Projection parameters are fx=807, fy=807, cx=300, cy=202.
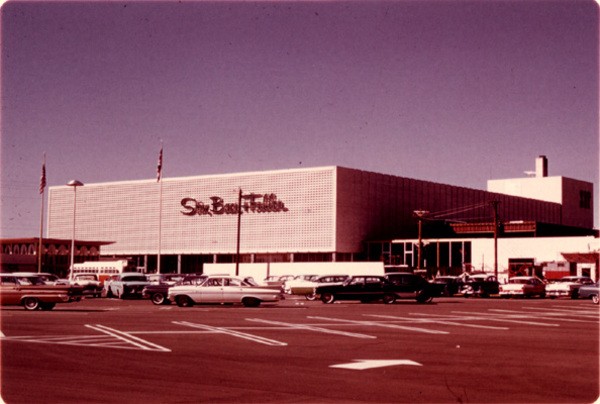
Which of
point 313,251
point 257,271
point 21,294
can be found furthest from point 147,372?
point 313,251

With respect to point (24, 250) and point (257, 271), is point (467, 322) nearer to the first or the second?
point (257, 271)

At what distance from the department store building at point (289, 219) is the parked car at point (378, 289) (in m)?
40.8

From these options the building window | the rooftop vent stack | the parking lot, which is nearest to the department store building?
the rooftop vent stack

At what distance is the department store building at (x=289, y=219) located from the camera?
303 feet

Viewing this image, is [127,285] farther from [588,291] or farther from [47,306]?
[588,291]

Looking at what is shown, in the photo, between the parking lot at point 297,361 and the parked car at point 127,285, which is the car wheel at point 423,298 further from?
the parking lot at point 297,361

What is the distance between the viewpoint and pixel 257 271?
268 feet

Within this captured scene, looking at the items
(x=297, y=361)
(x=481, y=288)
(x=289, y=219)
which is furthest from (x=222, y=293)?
(x=289, y=219)

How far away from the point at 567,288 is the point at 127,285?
2759cm

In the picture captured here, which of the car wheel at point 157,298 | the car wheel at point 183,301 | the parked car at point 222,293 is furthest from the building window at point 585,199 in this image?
the car wheel at point 183,301

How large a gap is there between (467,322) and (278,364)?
12.6m

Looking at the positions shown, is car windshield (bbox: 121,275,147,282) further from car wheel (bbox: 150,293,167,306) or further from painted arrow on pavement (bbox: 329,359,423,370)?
painted arrow on pavement (bbox: 329,359,423,370)

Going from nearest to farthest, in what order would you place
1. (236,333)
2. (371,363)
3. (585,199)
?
1. (371,363)
2. (236,333)
3. (585,199)

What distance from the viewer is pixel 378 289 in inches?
1666
